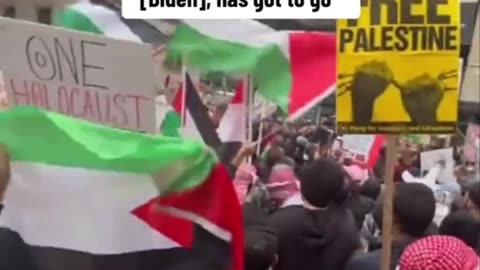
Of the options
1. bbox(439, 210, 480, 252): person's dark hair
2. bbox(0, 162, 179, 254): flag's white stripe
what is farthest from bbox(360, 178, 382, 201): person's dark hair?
bbox(0, 162, 179, 254): flag's white stripe

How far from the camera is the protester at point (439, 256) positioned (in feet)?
12.7

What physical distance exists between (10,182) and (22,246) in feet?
0.59

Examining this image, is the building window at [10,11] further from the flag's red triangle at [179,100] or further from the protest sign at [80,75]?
the protest sign at [80,75]

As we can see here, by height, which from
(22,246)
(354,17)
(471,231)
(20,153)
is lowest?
(471,231)

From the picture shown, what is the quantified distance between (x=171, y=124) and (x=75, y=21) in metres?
0.84

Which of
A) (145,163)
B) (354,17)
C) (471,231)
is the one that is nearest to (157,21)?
(354,17)

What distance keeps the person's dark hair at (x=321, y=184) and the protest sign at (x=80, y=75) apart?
130 centimetres

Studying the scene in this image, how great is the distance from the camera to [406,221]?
527 centimetres

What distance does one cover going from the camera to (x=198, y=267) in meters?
3.65

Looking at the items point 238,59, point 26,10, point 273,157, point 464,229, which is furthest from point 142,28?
point 26,10

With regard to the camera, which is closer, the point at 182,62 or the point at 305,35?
the point at 182,62

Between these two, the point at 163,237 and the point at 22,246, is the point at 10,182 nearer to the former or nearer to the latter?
the point at 22,246

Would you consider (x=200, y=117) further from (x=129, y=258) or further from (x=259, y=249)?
(x=129, y=258)

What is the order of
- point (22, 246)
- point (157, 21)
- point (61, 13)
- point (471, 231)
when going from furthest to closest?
1. point (157, 21)
2. point (61, 13)
3. point (471, 231)
4. point (22, 246)
